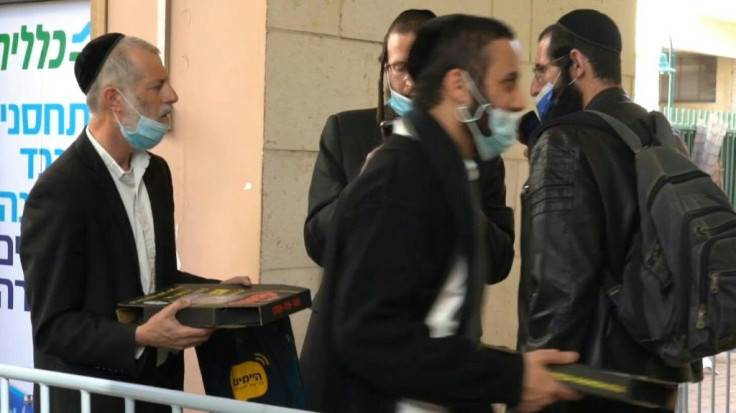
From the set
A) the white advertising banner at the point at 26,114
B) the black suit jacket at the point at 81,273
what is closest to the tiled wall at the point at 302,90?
the white advertising banner at the point at 26,114

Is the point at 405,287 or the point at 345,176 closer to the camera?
the point at 405,287

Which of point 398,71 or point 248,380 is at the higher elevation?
point 398,71

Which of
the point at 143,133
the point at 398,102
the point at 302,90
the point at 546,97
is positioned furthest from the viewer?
the point at 302,90

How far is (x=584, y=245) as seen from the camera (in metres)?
3.34

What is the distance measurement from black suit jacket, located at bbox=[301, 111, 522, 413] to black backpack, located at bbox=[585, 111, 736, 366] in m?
1.05

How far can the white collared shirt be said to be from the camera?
11.2 ft

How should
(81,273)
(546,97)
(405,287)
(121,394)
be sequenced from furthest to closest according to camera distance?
1. (546,97)
2. (81,273)
3. (121,394)
4. (405,287)

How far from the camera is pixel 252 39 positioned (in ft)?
16.3

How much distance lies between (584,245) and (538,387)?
1.14 m

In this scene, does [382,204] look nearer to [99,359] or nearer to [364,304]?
[364,304]

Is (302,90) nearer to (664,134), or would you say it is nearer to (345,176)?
(345,176)

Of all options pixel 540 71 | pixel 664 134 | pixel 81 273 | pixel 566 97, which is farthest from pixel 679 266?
pixel 81 273

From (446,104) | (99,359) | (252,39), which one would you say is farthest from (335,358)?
(252,39)

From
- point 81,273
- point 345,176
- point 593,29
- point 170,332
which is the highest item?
point 593,29
